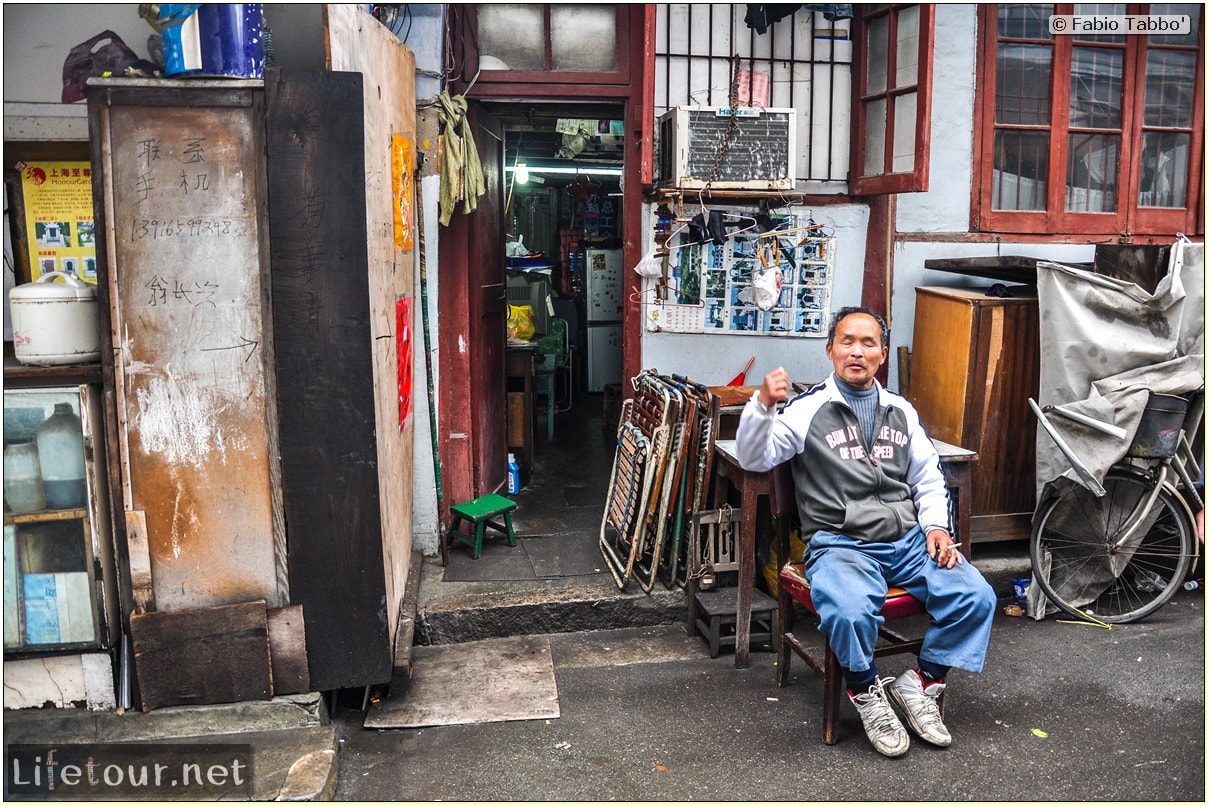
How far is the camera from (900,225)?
260 inches

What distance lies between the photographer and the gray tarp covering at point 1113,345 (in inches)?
214

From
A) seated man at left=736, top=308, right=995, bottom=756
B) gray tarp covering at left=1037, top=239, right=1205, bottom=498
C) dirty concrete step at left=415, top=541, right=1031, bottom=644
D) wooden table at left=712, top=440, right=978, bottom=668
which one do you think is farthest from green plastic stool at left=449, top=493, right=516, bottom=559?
gray tarp covering at left=1037, top=239, right=1205, bottom=498

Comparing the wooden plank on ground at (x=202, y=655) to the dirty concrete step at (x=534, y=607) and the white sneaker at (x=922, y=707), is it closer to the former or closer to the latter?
the dirty concrete step at (x=534, y=607)

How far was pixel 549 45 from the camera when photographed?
20.8ft

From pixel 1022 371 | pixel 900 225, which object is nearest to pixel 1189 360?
pixel 1022 371

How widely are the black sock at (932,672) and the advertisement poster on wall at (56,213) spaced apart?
4.77 meters

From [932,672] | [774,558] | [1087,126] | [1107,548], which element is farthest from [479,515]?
[1087,126]

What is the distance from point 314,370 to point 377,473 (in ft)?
1.78

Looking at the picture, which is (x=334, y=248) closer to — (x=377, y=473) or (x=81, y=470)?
(x=377, y=473)

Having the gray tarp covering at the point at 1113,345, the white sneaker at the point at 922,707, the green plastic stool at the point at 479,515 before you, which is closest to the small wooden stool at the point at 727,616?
the white sneaker at the point at 922,707

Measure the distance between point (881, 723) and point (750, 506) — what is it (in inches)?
50.2

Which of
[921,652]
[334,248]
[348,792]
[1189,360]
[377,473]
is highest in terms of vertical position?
[334,248]

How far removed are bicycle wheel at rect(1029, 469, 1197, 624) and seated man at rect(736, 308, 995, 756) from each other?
1.70 metres

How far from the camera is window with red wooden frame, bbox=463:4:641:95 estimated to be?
6258 millimetres
